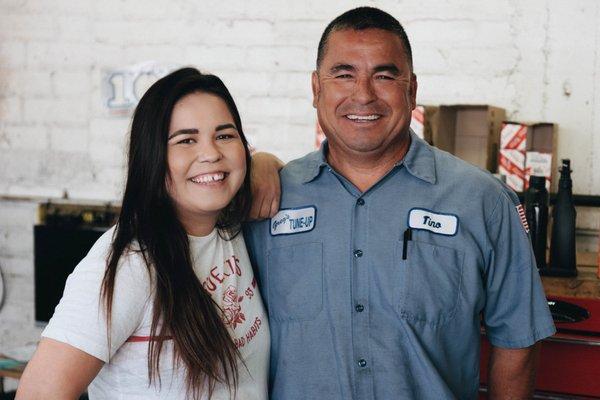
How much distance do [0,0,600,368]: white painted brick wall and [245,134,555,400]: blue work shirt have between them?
1141mm

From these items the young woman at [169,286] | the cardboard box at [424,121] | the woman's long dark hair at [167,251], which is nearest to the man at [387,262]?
the young woman at [169,286]

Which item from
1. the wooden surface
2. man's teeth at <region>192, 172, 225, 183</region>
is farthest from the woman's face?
the wooden surface

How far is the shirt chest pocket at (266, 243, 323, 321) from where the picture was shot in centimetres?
171

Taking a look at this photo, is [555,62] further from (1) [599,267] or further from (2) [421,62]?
(1) [599,267]

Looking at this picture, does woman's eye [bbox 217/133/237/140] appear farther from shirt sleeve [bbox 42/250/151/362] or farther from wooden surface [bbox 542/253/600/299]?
wooden surface [bbox 542/253/600/299]

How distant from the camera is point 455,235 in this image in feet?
5.53

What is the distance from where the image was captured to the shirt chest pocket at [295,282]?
5.62 feet

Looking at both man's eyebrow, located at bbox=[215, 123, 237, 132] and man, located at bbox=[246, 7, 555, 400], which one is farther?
man, located at bbox=[246, 7, 555, 400]

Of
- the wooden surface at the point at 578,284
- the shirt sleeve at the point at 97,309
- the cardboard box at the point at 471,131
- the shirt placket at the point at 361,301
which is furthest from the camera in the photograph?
the cardboard box at the point at 471,131

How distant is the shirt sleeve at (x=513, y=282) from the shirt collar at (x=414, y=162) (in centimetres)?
18

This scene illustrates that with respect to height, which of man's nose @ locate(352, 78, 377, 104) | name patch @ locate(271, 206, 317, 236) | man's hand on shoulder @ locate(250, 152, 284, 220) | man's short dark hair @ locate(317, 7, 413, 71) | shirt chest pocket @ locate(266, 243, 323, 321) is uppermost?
man's short dark hair @ locate(317, 7, 413, 71)

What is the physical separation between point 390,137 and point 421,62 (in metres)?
1.26

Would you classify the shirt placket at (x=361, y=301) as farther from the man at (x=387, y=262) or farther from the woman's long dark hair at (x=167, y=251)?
the woman's long dark hair at (x=167, y=251)

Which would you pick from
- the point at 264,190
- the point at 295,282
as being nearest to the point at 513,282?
the point at 295,282
